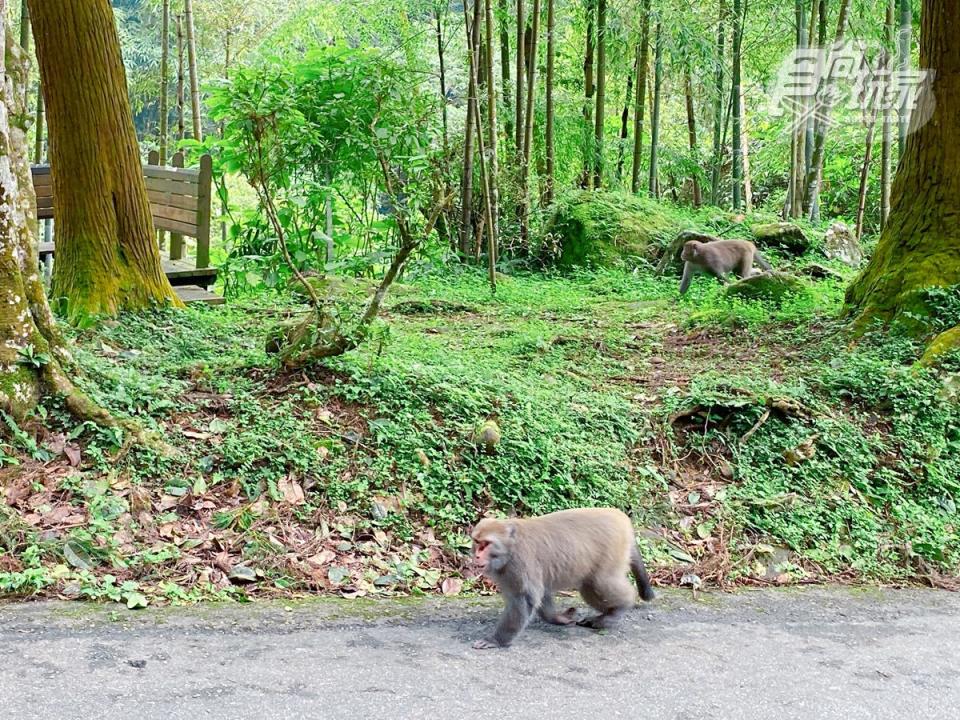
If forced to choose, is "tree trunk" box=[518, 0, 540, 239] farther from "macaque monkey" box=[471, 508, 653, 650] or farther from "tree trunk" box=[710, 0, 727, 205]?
"macaque monkey" box=[471, 508, 653, 650]

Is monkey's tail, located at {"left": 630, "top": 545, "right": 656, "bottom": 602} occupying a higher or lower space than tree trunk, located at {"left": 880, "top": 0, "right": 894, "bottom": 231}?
lower

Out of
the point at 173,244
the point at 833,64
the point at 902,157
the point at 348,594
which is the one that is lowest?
the point at 348,594

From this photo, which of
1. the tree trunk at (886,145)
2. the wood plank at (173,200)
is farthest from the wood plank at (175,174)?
the tree trunk at (886,145)

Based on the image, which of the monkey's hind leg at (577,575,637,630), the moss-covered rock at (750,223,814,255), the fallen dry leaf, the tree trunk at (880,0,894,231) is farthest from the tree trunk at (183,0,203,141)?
the monkey's hind leg at (577,575,637,630)

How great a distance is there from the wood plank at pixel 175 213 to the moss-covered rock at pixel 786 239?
7033 mm

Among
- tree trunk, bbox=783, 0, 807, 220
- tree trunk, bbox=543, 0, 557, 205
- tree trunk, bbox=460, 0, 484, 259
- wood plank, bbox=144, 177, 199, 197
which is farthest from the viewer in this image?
tree trunk, bbox=783, 0, 807, 220

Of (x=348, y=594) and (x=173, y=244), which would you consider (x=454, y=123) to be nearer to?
(x=173, y=244)

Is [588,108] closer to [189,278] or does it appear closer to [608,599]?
[189,278]

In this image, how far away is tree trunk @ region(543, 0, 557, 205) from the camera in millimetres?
10570

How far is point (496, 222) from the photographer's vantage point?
11.1 m

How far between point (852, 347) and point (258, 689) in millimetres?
4706

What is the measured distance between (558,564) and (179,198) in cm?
599

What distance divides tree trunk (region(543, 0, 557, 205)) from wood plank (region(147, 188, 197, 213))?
469cm

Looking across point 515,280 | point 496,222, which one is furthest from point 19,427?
point 496,222
